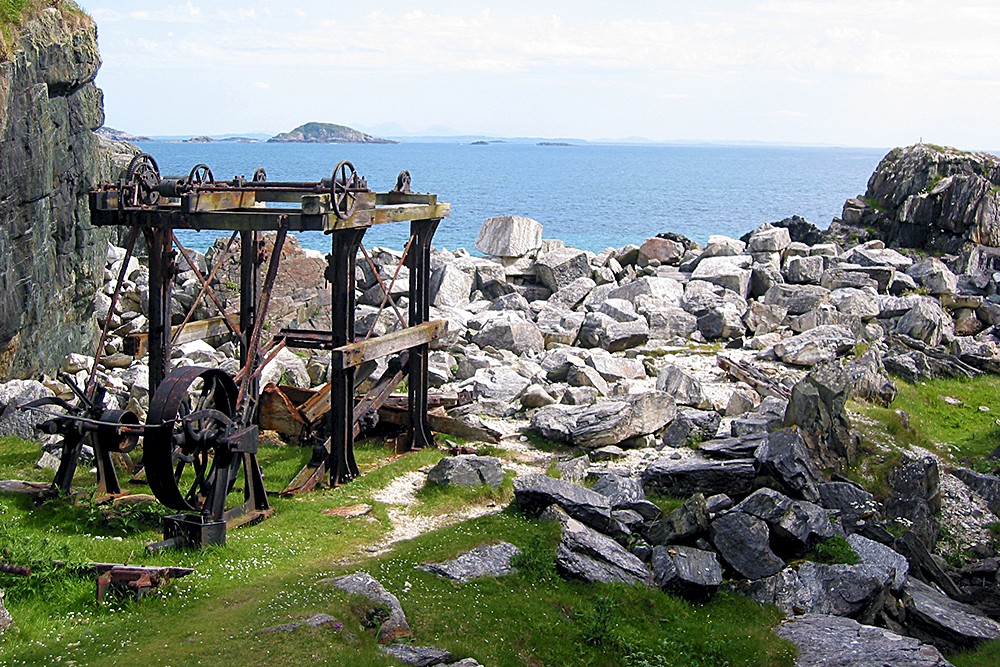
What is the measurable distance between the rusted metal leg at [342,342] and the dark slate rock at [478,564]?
146 inches

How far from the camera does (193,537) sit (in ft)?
39.5

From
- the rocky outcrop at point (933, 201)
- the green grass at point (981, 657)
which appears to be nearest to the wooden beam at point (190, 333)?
the green grass at point (981, 657)

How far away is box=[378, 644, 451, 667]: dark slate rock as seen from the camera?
9789 mm

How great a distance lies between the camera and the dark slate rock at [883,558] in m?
13.8

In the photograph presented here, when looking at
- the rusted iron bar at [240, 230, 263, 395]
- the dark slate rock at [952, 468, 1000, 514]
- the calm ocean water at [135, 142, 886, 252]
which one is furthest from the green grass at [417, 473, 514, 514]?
the calm ocean water at [135, 142, 886, 252]

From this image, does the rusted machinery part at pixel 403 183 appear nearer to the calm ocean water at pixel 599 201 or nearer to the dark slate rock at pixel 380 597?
the dark slate rock at pixel 380 597

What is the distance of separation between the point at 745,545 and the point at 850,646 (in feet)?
7.72

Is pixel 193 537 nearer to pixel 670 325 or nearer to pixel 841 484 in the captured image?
pixel 841 484

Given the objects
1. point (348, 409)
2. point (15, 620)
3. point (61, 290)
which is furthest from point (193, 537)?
point (61, 290)

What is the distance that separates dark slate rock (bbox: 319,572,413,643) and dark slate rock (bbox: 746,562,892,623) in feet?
15.9

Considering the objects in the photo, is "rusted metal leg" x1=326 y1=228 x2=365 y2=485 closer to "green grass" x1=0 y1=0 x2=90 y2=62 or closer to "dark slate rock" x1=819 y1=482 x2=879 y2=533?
"dark slate rock" x1=819 y1=482 x2=879 y2=533

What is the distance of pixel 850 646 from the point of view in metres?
11.4

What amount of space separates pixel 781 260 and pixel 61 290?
26098 millimetres

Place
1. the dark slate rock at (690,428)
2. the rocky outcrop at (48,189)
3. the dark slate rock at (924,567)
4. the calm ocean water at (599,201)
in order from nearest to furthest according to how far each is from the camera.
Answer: the dark slate rock at (924,567) < the dark slate rock at (690,428) < the rocky outcrop at (48,189) < the calm ocean water at (599,201)
